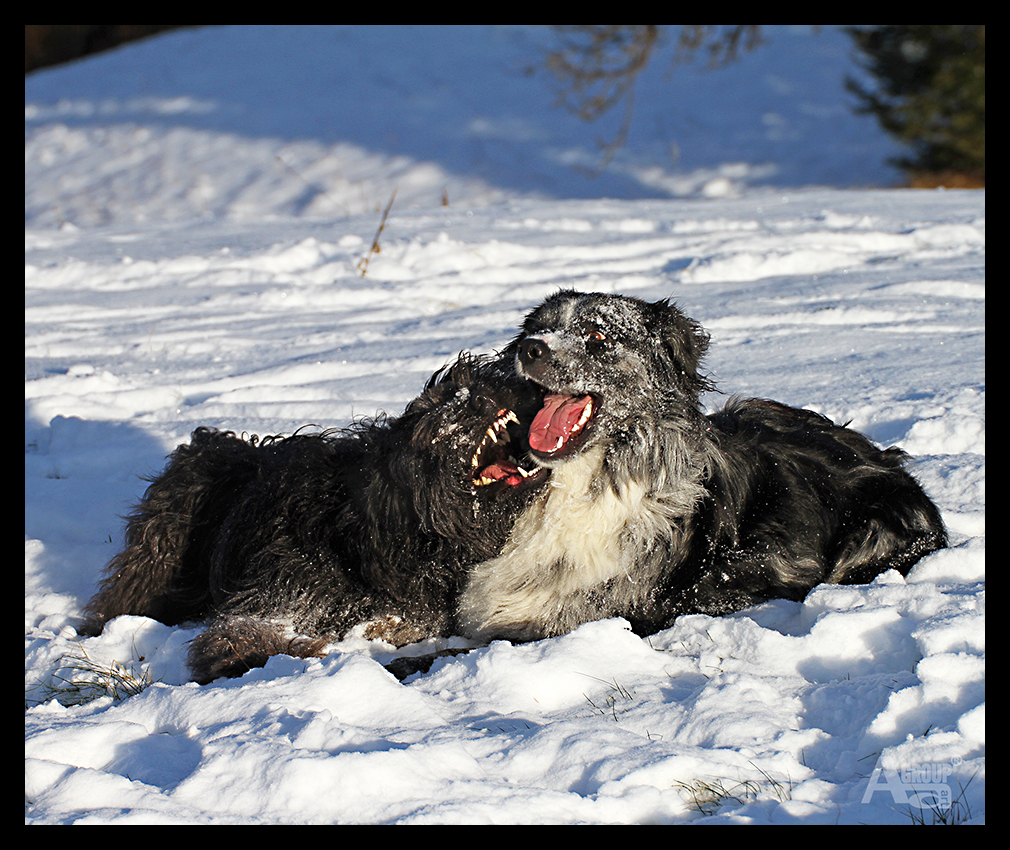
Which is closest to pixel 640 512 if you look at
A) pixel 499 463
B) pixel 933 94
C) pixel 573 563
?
pixel 573 563

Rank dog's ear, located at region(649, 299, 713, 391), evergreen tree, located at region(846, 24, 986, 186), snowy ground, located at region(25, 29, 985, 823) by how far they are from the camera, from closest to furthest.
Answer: snowy ground, located at region(25, 29, 985, 823)
dog's ear, located at region(649, 299, 713, 391)
evergreen tree, located at region(846, 24, 986, 186)

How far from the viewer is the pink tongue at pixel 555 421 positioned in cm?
346

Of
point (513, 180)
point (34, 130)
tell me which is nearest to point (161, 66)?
point (34, 130)

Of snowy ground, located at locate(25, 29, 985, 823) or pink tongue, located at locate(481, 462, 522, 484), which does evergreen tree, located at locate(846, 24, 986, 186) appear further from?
pink tongue, located at locate(481, 462, 522, 484)

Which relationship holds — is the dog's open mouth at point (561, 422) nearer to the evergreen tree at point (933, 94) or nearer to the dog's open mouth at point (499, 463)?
the dog's open mouth at point (499, 463)

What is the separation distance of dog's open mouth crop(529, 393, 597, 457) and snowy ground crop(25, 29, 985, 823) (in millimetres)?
682

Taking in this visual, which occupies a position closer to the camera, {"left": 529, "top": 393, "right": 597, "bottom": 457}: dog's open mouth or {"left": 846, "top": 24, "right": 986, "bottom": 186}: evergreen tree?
{"left": 529, "top": 393, "right": 597, "bottom": 457}: dog's open mouth

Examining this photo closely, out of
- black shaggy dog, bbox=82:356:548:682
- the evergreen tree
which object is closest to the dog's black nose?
black shaggy dog, bbox=82:356:548:682

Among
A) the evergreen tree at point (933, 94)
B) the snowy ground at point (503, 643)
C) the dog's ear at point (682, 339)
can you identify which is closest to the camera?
the snowy ground at point (503, 643)

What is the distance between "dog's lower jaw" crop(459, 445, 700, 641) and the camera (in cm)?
354

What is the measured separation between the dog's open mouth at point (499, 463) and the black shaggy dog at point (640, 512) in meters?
0.10

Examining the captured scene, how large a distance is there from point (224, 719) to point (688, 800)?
4.48ft

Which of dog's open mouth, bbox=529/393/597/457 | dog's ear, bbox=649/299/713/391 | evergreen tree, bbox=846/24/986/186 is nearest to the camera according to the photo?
dog's open mouth, bbox=529/393/597/457

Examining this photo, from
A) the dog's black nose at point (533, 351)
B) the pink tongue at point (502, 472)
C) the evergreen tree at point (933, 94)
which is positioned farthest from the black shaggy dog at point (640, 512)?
the evergreen tree at point (933, 94)
